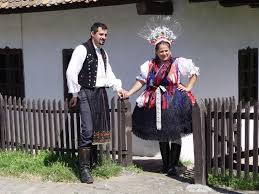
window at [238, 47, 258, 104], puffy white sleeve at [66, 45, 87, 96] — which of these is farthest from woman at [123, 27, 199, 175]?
window at [238, 47, 258, 104]

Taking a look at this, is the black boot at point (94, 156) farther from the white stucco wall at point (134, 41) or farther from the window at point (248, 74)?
the window at point (248, 74)

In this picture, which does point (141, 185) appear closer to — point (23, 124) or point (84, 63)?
point (84, 63)

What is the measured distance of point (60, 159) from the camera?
692 centimetres

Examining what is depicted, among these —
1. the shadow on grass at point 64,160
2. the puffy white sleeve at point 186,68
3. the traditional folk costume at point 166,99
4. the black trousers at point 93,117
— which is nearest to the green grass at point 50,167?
the shadow on grass at point 64,160

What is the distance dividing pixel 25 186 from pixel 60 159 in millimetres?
907

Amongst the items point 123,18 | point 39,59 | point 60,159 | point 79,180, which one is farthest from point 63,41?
point 79,180

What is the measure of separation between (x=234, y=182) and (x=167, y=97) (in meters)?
1.33

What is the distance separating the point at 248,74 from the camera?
8.70 metres

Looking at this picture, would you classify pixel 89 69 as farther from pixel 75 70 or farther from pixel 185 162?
pixel 185 162

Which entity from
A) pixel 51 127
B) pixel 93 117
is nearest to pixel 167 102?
pixel 93 117

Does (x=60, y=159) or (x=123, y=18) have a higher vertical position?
(x=123, y=18)

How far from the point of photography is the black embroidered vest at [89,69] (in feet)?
19.8

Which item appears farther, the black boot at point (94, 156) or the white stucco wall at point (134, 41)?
the white stucco wall at point (134, 41)

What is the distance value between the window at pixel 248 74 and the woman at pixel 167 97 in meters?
2.36
